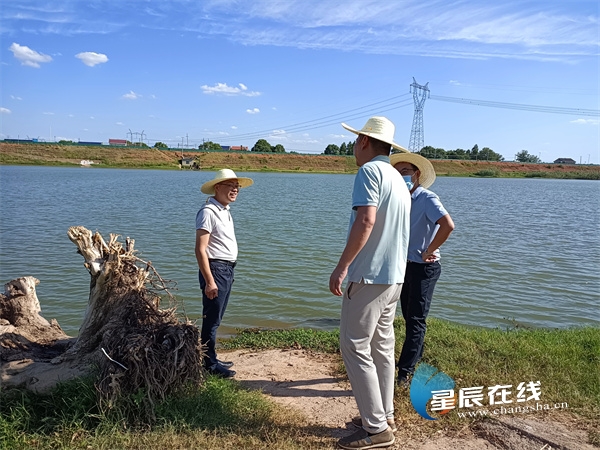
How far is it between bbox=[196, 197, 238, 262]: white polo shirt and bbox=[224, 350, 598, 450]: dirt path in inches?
53.1

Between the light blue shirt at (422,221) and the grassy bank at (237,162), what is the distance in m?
65.8

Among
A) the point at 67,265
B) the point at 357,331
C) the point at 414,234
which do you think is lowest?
the point at 67,265

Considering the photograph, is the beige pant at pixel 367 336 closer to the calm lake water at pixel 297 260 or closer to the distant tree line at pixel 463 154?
the calm lake water at pixel 297 260

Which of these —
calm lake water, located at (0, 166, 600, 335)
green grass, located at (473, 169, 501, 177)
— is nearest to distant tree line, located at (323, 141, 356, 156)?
green grass, located at (473, 169, 501, 177)

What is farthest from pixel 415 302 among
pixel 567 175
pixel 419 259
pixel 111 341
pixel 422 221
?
pixel 567 175

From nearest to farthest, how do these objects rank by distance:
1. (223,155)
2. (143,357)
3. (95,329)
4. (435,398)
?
(143,357) < (435,398) < (95,329) < (223,155)

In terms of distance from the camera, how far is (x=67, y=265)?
36.6ft

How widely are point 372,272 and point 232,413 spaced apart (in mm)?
1731

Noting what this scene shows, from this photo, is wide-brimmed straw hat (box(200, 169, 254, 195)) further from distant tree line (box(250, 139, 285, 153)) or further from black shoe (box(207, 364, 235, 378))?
distant tree line (box(250, 139, 285, 153))

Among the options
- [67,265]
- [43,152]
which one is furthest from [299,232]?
[43,152]

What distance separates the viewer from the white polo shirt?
182 inches

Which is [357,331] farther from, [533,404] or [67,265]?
[67,265]

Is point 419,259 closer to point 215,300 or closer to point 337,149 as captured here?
point 215,300

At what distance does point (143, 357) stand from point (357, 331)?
177 cm
